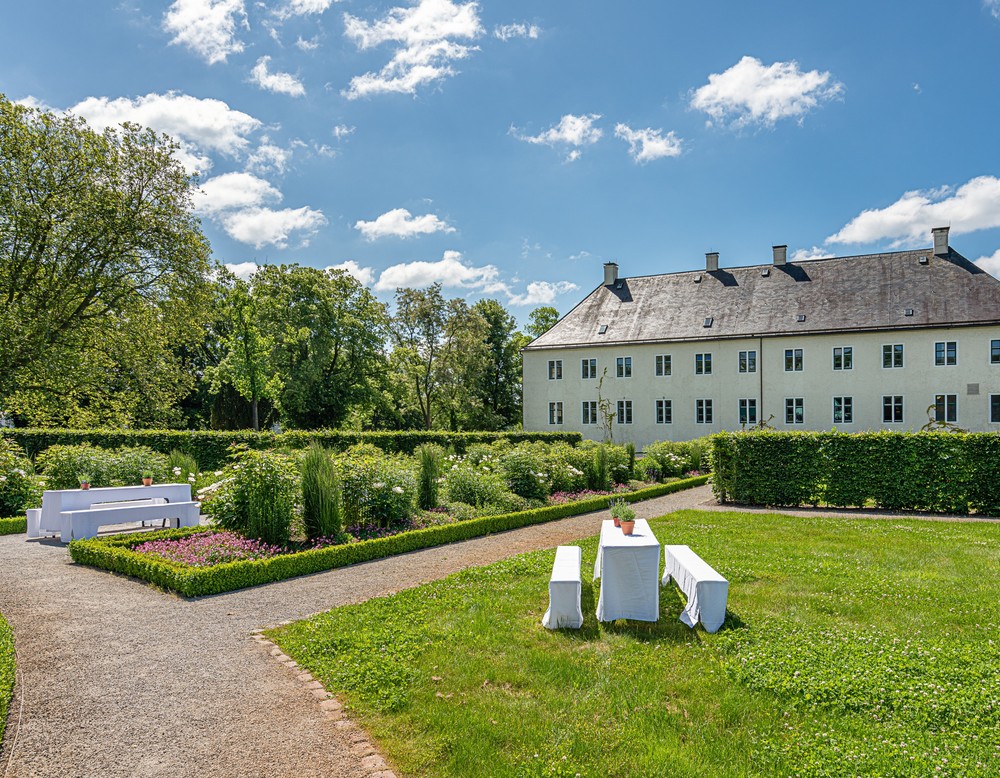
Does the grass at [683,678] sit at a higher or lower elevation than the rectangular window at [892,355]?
lower

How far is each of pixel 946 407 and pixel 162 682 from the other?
107ft

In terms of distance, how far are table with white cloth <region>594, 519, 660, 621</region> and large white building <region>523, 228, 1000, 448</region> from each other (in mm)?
27453

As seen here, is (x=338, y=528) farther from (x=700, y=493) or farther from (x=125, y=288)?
(x=125, y=288)

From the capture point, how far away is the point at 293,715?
157 inches

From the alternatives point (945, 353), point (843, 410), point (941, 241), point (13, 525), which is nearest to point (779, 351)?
point (843, 410)

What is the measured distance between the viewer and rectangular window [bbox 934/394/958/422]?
27688 mm

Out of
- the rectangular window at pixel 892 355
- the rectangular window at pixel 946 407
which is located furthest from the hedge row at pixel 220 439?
the rectangular window at pixel 946 407

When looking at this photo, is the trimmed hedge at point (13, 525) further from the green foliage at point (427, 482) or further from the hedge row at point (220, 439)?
the green foliage at point (427, 482)

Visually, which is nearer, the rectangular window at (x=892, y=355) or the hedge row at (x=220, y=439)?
the hedge row at (x=220, y=439)

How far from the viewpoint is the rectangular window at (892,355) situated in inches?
1128

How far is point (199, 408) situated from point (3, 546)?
1352 inches

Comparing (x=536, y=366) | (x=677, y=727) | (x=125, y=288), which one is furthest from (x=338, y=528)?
(x=536, y=366)

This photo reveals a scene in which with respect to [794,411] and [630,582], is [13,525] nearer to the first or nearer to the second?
[630,582]

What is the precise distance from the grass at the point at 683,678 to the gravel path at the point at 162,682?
418 mm
